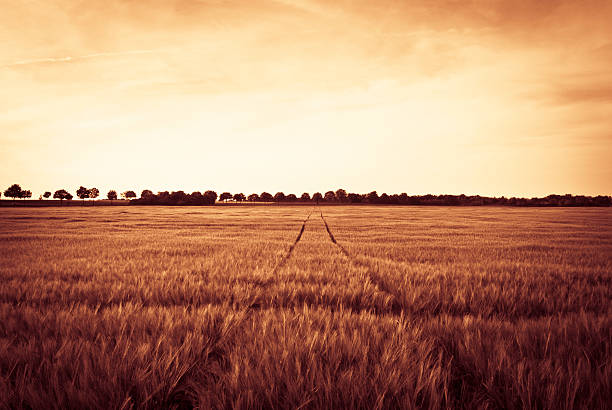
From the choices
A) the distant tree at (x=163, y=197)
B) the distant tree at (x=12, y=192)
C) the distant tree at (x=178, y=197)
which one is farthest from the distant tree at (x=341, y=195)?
the distant tree at (x=12, y=192)

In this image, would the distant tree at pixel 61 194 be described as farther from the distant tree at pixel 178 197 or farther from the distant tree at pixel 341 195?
the distant tree at pixel 341 195

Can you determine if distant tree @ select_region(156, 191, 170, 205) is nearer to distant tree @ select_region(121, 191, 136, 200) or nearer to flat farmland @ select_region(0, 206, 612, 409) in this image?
distant tree @ select_region(121, 191, 136, 200)

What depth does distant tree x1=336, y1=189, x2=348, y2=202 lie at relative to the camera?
148250mm

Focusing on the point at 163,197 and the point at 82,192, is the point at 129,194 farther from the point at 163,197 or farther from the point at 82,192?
the point at 163,197

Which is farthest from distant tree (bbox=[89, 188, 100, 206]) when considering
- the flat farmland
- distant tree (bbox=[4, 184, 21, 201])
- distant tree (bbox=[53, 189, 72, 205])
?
the flat farmland

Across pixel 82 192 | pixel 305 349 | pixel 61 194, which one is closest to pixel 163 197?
pixel 61 194

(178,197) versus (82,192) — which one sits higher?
(82,192)

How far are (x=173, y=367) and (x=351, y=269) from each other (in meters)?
4.84

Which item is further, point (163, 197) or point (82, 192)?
point (82, 192)

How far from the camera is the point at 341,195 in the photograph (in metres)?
154

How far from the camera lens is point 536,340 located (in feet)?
8.12

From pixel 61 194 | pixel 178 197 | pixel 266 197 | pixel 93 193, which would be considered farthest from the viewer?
pixel 93 193

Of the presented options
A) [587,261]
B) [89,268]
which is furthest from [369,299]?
[587,261]

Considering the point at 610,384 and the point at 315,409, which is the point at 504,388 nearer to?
the point at 610,384
